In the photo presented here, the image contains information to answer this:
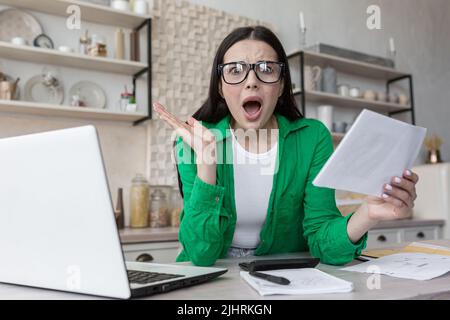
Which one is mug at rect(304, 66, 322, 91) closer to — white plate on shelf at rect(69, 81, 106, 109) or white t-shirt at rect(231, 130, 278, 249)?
white plate on shelf at rect(69, 81, 106, 109)

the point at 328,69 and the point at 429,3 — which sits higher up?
the point at 429,3

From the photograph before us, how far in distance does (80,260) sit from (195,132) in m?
0.48

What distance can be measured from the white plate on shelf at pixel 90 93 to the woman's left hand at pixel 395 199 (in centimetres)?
196

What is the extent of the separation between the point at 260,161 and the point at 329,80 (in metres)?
2.18

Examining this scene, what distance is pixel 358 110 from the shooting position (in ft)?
12.2

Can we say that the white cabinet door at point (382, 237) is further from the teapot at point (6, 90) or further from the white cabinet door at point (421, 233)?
the teapot at point (6, 90)

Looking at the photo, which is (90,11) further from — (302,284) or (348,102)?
(302,284)

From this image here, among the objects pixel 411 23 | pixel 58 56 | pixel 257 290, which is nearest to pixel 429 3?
pixel 411 23

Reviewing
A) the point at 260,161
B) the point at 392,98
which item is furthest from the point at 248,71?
the point at 392,98

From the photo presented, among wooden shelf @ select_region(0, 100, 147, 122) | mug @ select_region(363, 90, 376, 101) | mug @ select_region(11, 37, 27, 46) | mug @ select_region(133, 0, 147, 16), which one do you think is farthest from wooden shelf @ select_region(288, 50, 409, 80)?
mug @ select_region(11, 37, 27, 46)

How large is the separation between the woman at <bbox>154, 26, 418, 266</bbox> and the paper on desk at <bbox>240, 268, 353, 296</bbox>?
26 centimetres

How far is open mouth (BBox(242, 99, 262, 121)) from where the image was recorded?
132 cm

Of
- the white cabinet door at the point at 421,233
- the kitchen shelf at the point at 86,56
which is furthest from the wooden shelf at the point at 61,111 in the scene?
the white cabinet door at the point at 421,233
